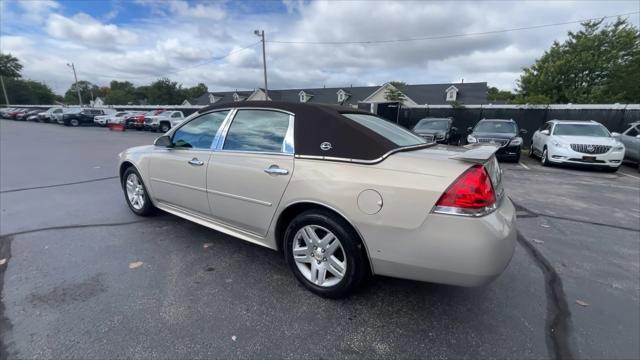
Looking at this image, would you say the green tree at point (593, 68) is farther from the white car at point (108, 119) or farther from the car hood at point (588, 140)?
the white car at point (108, 119)

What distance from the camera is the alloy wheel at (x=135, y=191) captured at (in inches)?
155

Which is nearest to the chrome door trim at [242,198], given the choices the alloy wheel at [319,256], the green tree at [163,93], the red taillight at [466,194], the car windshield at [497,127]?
the alloy wheel at [319,256]

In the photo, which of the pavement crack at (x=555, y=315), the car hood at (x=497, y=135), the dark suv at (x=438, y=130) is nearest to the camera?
the pavement crack at (x=555, y=315)

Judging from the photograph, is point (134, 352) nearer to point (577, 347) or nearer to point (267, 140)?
point (267, 140)

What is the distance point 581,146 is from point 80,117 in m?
35.6

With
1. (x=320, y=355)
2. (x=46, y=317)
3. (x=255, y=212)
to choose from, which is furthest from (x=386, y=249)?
(x=46, y=317)

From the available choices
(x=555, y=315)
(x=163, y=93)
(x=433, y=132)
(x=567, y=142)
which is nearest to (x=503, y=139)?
(x=567, y=142)

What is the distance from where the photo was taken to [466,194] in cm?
181

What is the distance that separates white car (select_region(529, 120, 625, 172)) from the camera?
26.5 feet

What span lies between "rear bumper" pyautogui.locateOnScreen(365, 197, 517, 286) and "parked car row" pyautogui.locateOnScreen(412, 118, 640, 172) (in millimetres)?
6166

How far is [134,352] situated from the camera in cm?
180

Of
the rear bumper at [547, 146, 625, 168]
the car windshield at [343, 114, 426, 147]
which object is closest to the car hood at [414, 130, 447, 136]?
the rear bumper at [547, 146, 625, 168]

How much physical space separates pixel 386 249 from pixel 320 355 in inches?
31.4

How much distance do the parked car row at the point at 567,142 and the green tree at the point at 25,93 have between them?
85915mm
